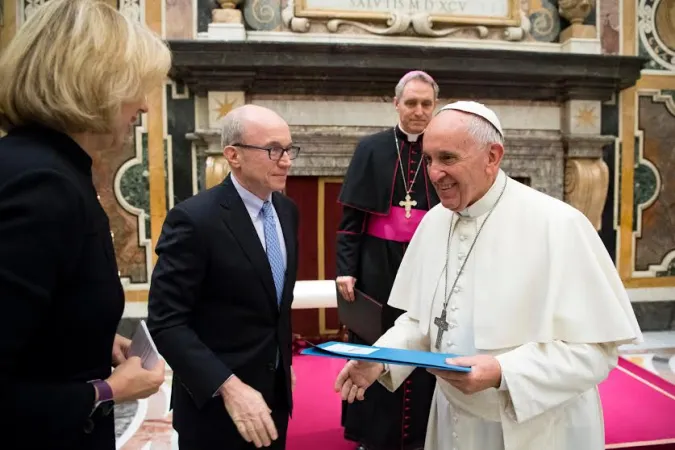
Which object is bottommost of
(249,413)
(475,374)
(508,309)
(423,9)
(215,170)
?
(249,413)

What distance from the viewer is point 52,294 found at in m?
1.04

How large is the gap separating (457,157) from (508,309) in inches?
17.2

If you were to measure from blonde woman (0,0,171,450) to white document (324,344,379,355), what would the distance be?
1.51 feet

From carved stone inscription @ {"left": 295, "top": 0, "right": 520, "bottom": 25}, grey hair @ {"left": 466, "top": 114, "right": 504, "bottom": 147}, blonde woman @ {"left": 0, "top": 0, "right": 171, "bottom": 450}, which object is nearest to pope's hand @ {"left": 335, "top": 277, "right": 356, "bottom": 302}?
grey hair @ {"left": 466, "top": 114, "right": 504, "bottom": 147}

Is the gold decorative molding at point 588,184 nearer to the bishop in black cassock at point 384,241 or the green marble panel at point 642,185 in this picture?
the green marble panel at point 642,185

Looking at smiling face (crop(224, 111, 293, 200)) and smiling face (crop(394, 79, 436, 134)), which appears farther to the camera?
smiling face (crop(394, 79, 436, 134))

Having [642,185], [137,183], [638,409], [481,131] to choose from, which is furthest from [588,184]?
[481,131]

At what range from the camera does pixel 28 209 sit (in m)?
0.97

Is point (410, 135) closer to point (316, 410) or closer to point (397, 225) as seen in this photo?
point (397, 225)

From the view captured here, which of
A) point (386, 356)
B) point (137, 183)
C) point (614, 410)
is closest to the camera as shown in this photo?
point (386, 356)

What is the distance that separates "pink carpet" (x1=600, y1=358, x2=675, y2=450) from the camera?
3252 mm

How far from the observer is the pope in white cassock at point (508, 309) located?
1519 mm

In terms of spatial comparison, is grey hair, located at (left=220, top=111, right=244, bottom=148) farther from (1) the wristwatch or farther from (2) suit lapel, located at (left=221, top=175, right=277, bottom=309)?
(1) the wristwatch

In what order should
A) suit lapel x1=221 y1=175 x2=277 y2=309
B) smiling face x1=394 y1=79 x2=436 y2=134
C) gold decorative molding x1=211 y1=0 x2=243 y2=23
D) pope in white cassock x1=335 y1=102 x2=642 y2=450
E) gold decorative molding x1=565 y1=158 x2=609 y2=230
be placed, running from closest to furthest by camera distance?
pope in white cassock x1=335 y1=102 x2=642 y2=450 → suit lapel x1=221 y1=175 x2=277 y2=309 → smiling face x1=394 y1=79 x2=436 y2=134 → gold decorative molding x1=211 y1=0 x2=243 y2=23 → gold decorative molding x1=565 y1=158 x2=609 y2=230
